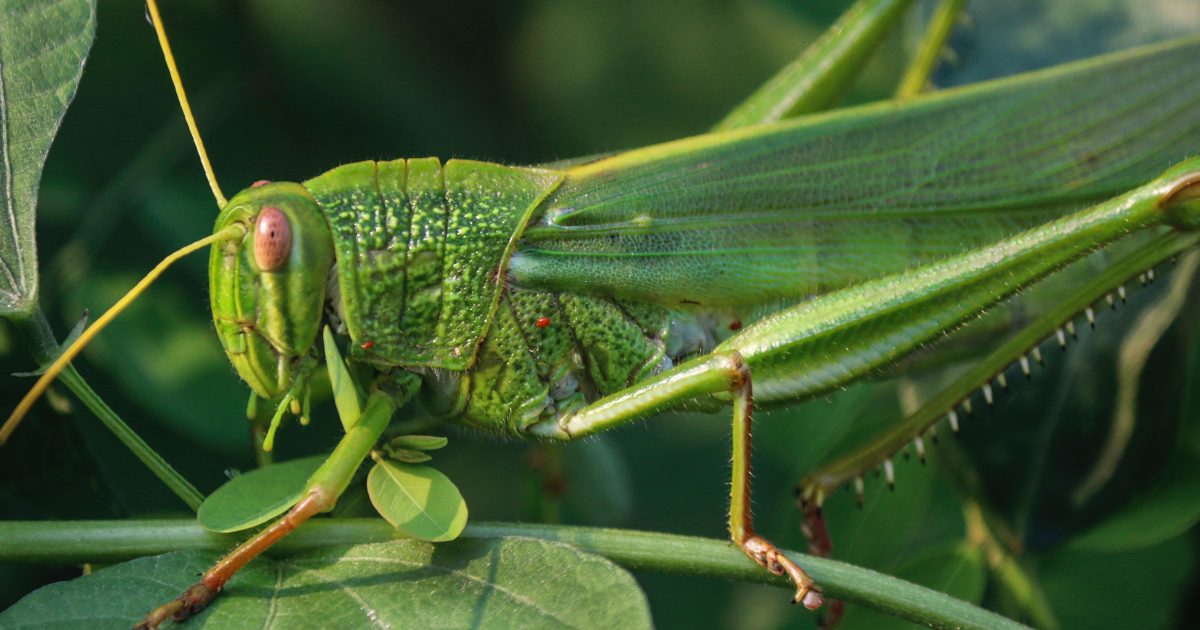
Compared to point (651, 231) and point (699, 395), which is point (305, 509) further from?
point (651, 231)

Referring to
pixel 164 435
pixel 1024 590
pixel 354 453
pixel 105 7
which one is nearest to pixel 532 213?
pixel 354 453

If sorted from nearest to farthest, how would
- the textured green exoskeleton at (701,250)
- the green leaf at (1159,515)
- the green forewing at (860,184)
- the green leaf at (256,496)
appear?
the green leaf at (256,496) < the textured green exoskeleton at (701,250) < the green leaf at (1159,515) < the green forewing at (860,184)

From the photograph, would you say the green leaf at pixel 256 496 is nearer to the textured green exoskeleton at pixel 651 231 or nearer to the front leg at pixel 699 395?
the textured green exoskeleton at pixel 651 231

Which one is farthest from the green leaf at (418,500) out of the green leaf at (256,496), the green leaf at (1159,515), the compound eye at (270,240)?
the green leaf at (1159,515)

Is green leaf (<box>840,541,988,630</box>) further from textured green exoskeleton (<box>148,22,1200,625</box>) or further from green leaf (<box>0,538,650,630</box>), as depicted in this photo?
green leaf (<box>0,538,650,630</box>)

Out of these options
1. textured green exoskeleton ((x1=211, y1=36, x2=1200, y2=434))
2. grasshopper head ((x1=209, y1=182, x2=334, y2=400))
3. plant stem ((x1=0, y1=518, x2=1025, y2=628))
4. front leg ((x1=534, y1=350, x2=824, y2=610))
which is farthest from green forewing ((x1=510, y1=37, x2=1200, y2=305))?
plant stem ((x1=0, y1=518, x2=1025, y2=628))

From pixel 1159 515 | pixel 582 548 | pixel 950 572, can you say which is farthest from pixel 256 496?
pixel 1159 515
